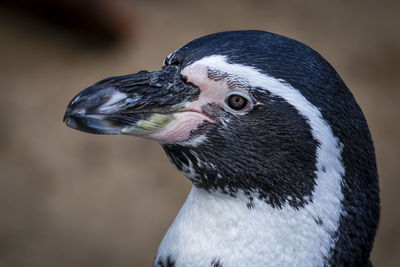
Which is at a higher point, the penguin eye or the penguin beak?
the penguin eye

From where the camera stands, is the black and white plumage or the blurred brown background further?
the blurred brown background

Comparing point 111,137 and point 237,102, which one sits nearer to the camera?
point 237,102

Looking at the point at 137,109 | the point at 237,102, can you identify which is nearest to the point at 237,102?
the point at 237,102

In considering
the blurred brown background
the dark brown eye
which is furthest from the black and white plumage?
the blurred brown background

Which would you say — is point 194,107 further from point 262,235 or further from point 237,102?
point 262,235

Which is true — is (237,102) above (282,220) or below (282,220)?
above

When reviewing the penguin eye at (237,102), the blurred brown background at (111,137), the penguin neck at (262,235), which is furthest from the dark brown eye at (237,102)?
the blurred brown background at (111,137)

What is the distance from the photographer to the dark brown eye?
5.96 feet

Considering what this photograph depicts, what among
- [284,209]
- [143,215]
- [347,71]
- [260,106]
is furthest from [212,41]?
[347,71]

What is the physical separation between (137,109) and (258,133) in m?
0.40

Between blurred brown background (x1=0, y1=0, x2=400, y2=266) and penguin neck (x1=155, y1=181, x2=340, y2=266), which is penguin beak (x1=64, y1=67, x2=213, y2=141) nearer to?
penguin neck (x1=155, y1=181, x2=340, y2=266)

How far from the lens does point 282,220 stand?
186 cm

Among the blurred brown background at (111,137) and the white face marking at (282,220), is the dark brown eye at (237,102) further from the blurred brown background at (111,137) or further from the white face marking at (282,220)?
the blurred brown background at (111,137)

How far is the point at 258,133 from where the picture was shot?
1836mm
